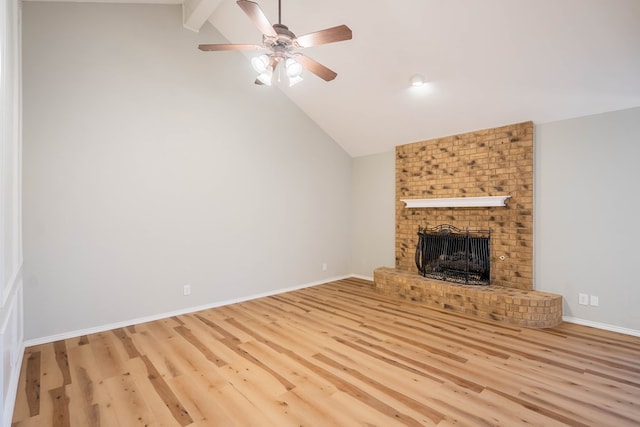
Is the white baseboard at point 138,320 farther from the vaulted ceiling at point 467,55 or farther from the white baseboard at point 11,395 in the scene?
the vaulted ceiling at point 467,55

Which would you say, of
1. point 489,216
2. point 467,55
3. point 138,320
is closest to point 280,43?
point 467,55

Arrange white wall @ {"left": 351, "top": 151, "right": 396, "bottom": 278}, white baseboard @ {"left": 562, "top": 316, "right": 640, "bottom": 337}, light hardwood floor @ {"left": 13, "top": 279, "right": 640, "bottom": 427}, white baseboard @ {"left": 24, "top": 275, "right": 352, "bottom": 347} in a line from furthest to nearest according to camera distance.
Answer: white wall @ {"left": 351, "top": 151, "right": 396, "bottom": 278} → white baseboard @ {"left": 562, "top": 316, "right": 640, "bottom": 337} → white baseboard @ {"left": 24, "top": 275, "right": 352, "bottom": 347} → light hardwood floor @ {"left": 13, "top": 279, "right": 640, "bottom": 427}

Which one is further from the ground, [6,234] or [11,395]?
[6,234]

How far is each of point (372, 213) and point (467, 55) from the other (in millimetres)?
3120

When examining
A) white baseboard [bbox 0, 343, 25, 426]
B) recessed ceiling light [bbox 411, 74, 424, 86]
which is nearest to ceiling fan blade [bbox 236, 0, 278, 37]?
recessed ceiling light [bbox 411, 74, 424, 86]

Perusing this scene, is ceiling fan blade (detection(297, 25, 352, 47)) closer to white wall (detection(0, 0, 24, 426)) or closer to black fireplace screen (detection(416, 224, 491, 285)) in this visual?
white wall (detection(0, 0, 24, 426))

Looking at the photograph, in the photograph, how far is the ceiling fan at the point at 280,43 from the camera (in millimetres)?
2210

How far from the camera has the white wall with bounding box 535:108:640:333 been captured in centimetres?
336

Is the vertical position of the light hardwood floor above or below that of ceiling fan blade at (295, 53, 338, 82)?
below

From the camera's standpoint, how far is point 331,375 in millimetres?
2525

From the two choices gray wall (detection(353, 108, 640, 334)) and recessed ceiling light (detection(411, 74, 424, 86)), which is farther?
recessed ceiling light (detection(411, 74, 424, 86))

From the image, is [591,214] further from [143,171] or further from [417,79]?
[143,171]

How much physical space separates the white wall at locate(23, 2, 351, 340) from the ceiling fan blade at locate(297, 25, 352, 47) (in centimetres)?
226

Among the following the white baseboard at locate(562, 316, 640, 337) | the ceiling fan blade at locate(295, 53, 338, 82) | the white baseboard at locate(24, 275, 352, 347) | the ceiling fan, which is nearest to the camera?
the ceiling fan
